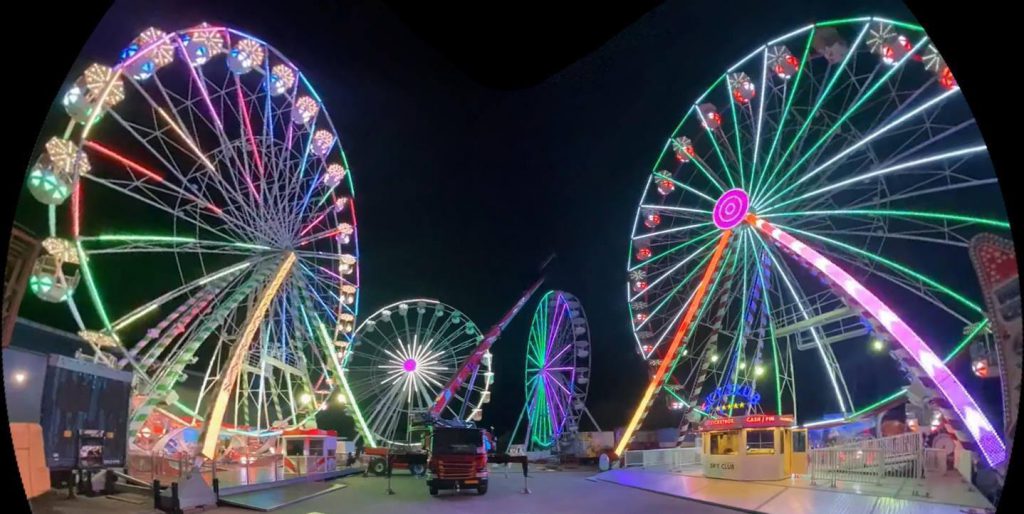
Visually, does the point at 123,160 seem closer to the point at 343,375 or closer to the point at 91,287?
the point at 91,287

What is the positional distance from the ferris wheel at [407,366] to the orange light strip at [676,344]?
592 cm

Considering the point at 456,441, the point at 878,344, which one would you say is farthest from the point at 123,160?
the point at 878,344

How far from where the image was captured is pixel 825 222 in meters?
13.9

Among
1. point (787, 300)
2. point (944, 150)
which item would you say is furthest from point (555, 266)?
point (944, 150)

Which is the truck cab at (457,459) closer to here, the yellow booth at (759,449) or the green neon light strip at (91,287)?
the yellow booth at (759,449)

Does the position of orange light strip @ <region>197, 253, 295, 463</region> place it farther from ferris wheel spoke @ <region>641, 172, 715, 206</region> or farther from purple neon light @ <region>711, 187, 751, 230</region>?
purple neon light @ <region>711, 187, 751, 230</region>

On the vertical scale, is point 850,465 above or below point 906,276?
below

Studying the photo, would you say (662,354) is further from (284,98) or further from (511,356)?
(284,98)

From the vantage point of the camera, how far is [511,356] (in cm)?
2375

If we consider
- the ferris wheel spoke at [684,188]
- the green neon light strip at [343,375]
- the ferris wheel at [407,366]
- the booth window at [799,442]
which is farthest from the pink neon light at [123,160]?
the booth window at [799,442]

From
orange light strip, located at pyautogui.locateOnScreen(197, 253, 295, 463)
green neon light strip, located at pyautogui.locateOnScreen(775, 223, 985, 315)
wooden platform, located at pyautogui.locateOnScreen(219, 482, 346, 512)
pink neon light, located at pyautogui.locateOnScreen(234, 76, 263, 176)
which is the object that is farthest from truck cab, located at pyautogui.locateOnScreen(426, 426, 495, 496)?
green neon light strip, located at pyautogui.locateOnScreen(775, 223, 985, 315)

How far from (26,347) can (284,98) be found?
9.11 metres

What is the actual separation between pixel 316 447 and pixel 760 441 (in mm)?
12396

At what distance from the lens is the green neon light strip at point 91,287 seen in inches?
348
